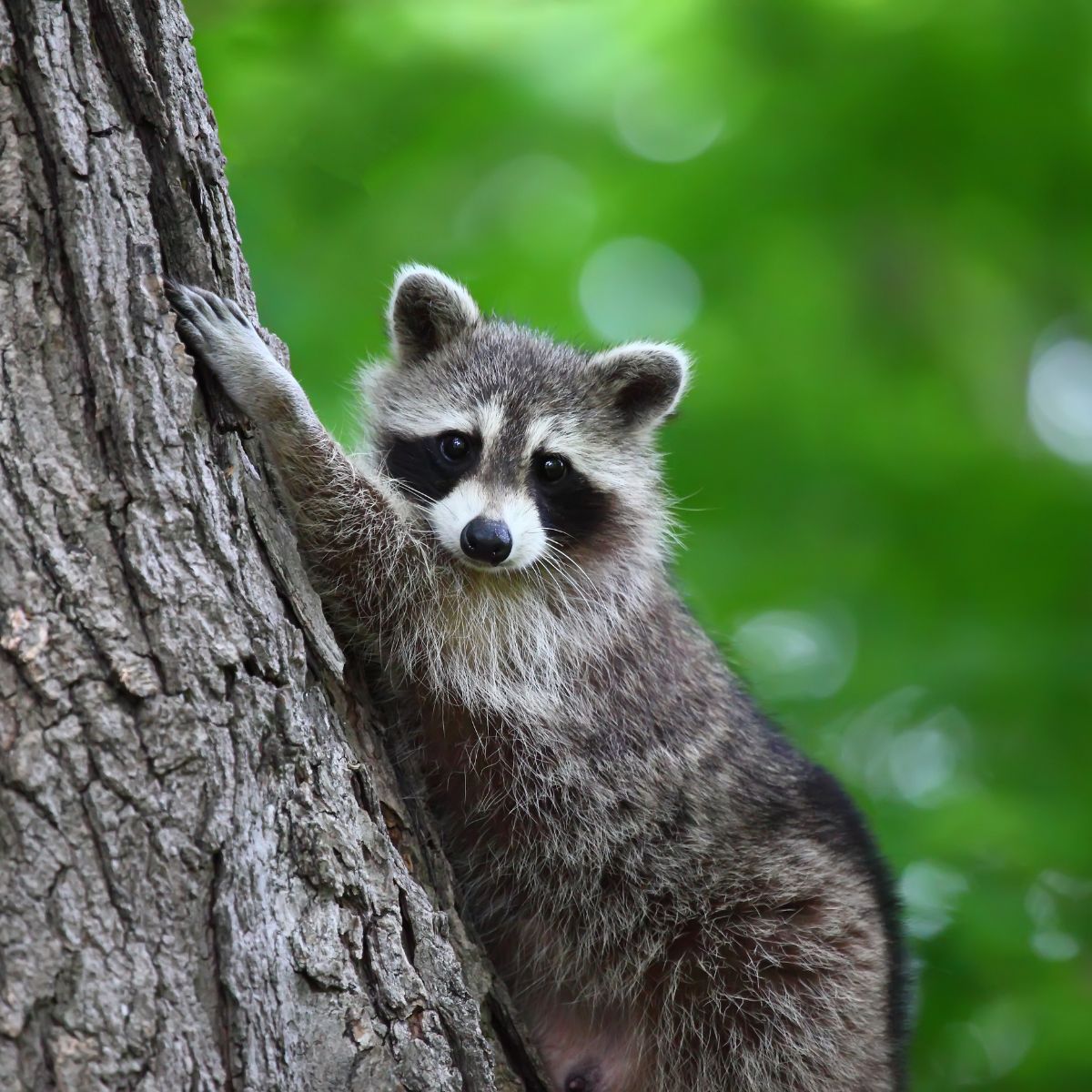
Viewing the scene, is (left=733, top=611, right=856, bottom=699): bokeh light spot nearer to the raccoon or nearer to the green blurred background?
the green blurred background

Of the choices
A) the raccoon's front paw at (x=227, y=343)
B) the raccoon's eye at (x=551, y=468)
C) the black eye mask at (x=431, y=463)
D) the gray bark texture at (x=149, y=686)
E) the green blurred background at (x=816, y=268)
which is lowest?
the gray bark texture at (x=149, y=686)

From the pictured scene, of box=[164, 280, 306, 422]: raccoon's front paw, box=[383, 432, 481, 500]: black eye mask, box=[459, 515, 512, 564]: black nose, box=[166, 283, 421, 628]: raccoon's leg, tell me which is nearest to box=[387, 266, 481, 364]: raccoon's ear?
box=[383, 432, 481, 500]: black eye mask

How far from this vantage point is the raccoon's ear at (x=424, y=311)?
4.88m

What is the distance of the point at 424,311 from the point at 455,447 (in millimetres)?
721

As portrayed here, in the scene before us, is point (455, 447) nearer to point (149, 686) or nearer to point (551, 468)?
point (551, 468)

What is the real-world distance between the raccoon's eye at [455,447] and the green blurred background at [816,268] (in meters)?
0.88

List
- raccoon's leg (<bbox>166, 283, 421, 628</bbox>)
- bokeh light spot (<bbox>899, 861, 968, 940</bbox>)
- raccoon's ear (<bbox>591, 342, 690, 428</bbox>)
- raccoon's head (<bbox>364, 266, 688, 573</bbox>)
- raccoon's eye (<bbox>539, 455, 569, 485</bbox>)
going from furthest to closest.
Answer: bokeh light spot (<bbox>899, 861, 968, 940</bbox>) → raccoon's ear (<bbox>591, 342, 690, 428</bbox>) → raccoon's eye (<bbox>539, 455, 569, 485</bbox>) → raccoon's head (<bbox>364, 266, 688, 573</bbox>) → raccoon's leg (<bbox>166, 283, 421, 628</bbox>)

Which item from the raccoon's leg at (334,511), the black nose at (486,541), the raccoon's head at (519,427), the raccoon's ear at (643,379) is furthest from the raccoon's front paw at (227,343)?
the raccoon's ear at (643,379)

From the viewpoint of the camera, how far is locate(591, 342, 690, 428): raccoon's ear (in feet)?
16.5

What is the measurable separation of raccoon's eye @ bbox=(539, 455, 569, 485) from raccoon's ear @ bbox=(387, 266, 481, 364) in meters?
0.74

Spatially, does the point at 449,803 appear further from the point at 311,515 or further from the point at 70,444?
the point at 70,444

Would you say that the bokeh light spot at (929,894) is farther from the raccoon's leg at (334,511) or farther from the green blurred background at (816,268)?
the raccoon's leg at (334,511)

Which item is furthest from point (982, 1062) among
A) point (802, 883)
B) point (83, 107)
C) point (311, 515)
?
point (83, 107)

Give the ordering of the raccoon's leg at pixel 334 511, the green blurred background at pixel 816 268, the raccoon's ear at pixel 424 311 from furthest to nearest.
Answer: the green blurred background at pixel 816 268 < the raccoon's ear at pixel 424 311 < the raccoon's leg at pixel 334 511
